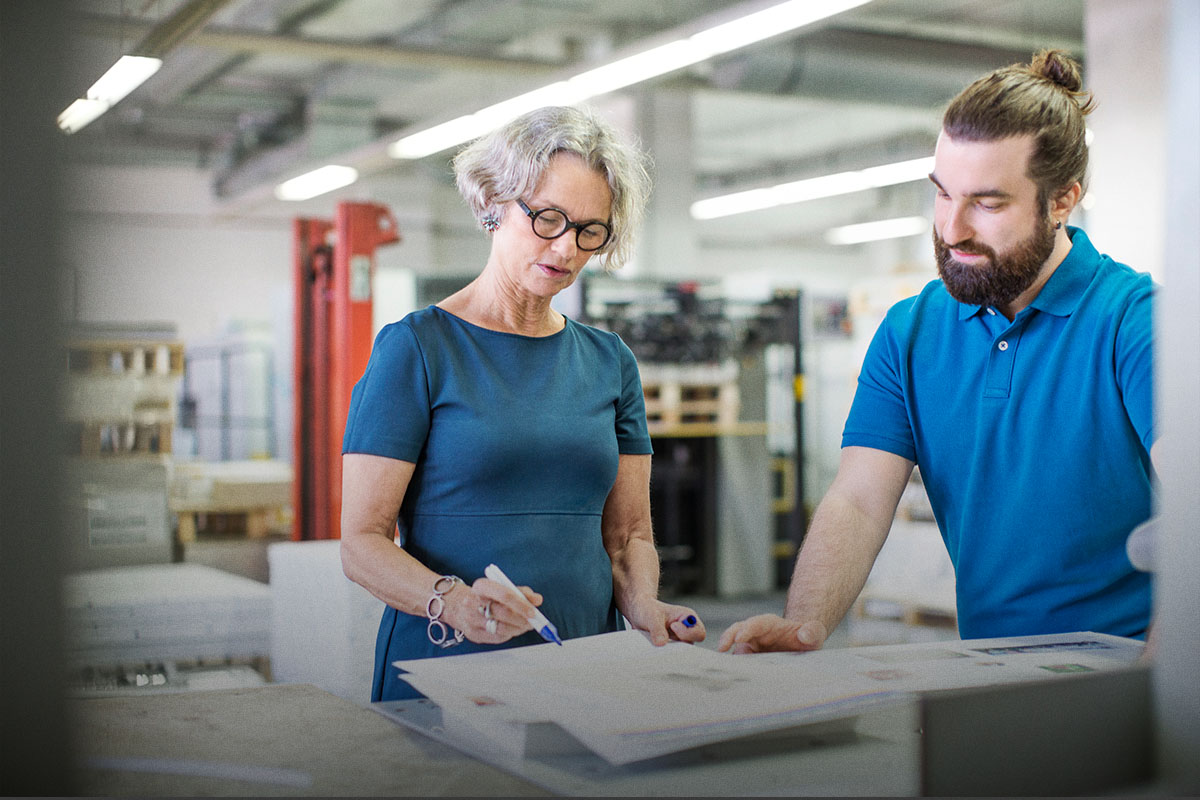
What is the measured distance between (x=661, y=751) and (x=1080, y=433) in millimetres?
863

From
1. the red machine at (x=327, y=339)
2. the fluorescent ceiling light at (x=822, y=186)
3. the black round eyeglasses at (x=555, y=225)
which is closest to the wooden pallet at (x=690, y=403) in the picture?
the fluorescent ceiling light at (x=822, y=186)

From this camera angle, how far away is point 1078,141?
1522mm

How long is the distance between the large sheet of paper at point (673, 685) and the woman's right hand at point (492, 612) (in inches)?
3.3

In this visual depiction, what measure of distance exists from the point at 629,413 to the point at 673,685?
0.83 metres

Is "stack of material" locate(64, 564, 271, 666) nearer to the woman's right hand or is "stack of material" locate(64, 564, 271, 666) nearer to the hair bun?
the woman's right hand

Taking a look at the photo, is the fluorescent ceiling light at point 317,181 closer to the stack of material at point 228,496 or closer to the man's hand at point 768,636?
the stack of material at point 228,496

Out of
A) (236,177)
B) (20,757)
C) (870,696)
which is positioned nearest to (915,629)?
(870,696)

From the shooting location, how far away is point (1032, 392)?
A: 1.54m

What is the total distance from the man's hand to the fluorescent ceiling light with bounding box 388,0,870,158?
215cm

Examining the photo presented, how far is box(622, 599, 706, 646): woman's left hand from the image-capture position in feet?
4.99

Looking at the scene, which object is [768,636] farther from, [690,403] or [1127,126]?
[690,403]

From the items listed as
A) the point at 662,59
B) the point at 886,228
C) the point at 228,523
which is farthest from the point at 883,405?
the point at 886,228

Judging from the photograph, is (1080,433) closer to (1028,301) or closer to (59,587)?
(1028,301)

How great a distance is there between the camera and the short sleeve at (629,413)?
6.08 feet
